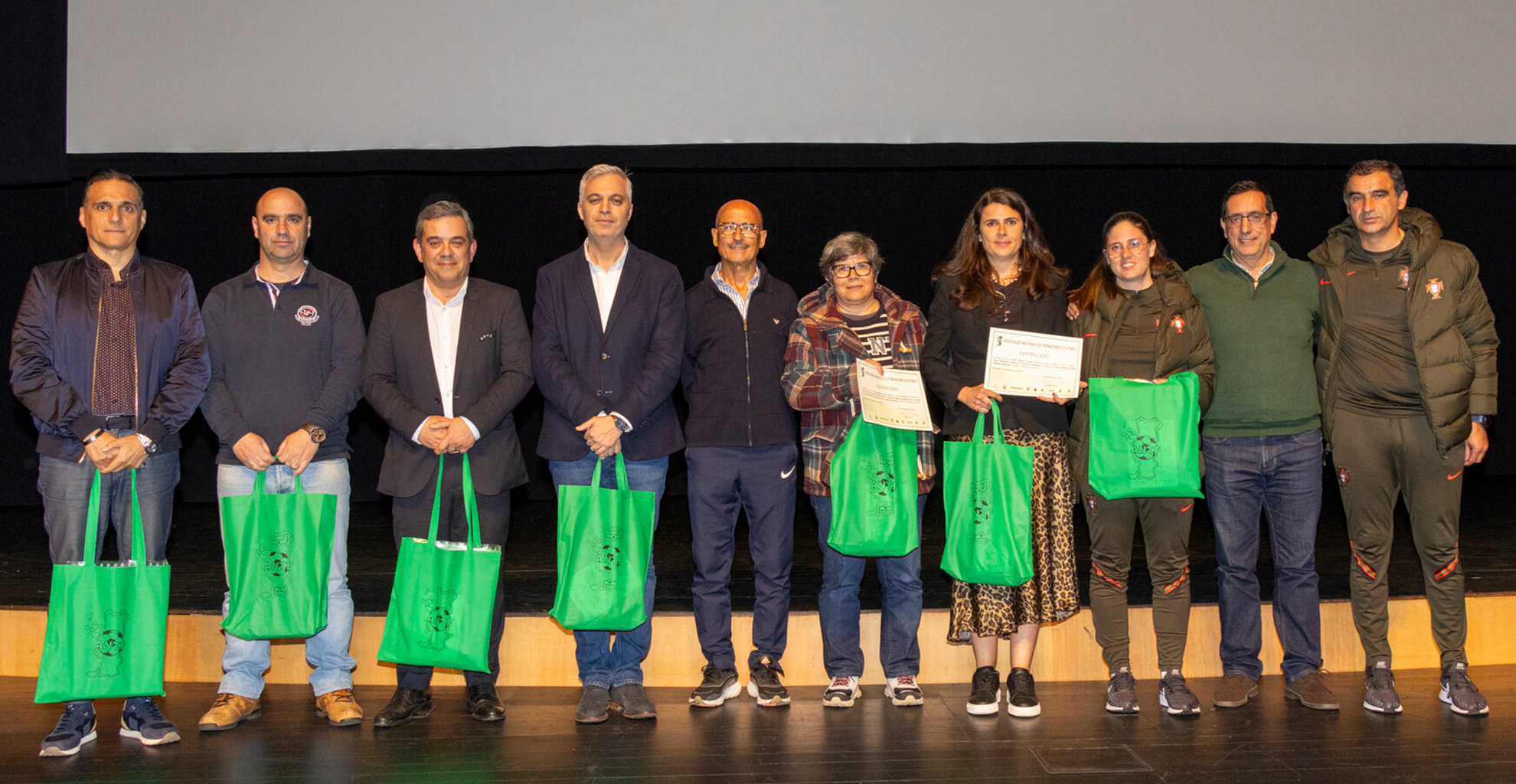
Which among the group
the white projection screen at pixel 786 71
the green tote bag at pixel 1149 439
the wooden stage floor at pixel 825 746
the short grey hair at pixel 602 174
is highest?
the white projection screen at pixel 786 71

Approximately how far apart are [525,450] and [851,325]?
3575 millimetres

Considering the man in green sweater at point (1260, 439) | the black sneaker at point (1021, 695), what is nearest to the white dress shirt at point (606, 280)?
the black sneaker at point (1021, 695)

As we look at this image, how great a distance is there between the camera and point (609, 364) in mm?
3055

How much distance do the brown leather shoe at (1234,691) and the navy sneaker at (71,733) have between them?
331 cm

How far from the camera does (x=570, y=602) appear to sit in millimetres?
2906

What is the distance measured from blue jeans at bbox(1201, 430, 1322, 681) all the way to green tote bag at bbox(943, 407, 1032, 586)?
66 centimetres

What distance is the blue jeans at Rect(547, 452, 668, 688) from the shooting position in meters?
3.09

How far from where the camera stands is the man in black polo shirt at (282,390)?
295 cm

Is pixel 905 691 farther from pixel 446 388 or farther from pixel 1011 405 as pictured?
pixel 446 388

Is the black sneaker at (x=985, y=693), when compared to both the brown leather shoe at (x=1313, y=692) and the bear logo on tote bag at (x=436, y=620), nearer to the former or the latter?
the brown leather shoe at (x=1313, y=692)

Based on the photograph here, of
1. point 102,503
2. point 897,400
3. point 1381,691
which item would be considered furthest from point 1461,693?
point 102,503

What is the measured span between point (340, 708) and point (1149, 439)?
2525 mm

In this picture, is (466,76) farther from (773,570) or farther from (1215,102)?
(1215,102)

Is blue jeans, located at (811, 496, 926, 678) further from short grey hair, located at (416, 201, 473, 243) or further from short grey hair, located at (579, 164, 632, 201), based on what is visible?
short grey hair, located at (416, 201, 473, 243)
